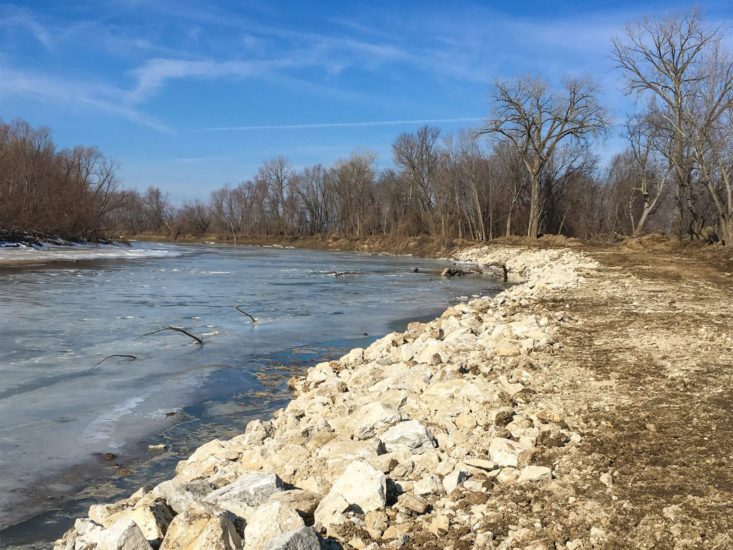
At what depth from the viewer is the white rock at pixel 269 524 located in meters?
2.92

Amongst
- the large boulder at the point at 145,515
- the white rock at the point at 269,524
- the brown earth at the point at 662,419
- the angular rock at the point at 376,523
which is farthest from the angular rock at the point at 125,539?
the brown earth at the point at 662,419

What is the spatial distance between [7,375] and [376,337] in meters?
6.58

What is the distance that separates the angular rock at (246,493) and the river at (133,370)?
1.40 m

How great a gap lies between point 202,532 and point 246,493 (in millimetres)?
544

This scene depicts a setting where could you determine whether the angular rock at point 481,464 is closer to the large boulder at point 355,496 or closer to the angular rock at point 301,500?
the large boulder at point 355,496

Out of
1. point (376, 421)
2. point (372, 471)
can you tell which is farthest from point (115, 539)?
point (376, 421)

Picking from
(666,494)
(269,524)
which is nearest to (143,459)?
(269,524)

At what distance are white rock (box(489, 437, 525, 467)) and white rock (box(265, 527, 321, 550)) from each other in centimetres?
149

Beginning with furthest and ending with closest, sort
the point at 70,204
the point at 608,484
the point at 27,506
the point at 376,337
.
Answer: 1. the point at 70,204
2. the point at 376,337
3. the point at 27,506
4. the point at 608,484

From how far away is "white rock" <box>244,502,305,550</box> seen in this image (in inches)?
115

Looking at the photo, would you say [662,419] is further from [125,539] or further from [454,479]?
[125,539]

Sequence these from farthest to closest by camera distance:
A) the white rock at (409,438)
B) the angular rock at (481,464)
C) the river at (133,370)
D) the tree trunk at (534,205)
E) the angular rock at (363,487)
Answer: the tree trunk at (534,205), the river at (133,370), the white rock at (409,438), the angular rock at (481,464), the angular rock at (363,487)

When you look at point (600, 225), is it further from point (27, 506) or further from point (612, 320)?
point (27, 506)

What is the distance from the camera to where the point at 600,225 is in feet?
185
